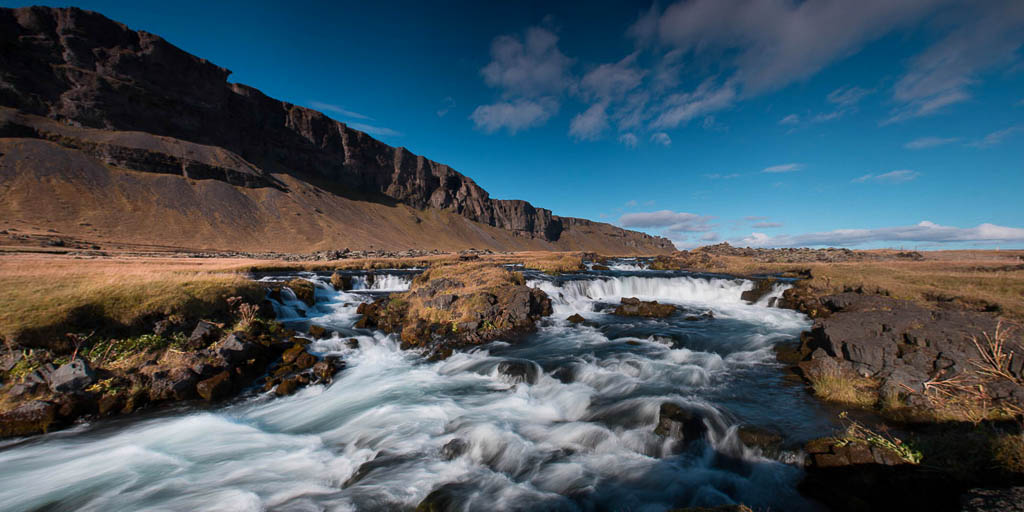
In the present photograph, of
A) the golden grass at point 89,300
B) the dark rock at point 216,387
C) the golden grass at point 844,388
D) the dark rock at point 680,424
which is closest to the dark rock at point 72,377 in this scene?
the golden grass at point 89,300

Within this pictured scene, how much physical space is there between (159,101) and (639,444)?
14448 cm

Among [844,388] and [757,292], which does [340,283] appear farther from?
[757,292]

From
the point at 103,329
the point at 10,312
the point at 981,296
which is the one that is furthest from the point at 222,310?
the point at 981,296

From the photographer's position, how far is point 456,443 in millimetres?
8344

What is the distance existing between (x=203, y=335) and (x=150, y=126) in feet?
414

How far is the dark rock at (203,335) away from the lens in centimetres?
1170

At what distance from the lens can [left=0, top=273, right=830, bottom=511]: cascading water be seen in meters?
6.59

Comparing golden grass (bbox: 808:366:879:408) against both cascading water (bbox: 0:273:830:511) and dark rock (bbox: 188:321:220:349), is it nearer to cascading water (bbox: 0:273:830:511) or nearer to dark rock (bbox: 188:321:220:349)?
cascading water (bbox: 0:273:830:511)

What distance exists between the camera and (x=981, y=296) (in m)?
17.1

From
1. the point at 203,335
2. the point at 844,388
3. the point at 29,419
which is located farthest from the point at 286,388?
the point at 844,388

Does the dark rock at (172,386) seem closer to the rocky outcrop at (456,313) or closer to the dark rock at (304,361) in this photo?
the dark rock at (304,361)

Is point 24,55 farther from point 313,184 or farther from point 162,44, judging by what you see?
point 313,184

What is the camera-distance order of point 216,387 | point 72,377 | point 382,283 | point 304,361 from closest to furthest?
point 72,377, point 216,387, point 304,361, point 382,283

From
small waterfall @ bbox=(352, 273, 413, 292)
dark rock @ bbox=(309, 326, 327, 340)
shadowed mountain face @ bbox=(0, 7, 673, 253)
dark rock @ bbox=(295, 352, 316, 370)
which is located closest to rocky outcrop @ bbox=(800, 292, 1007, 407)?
dark rock @ bbox=(295, 352, 316, 370)
